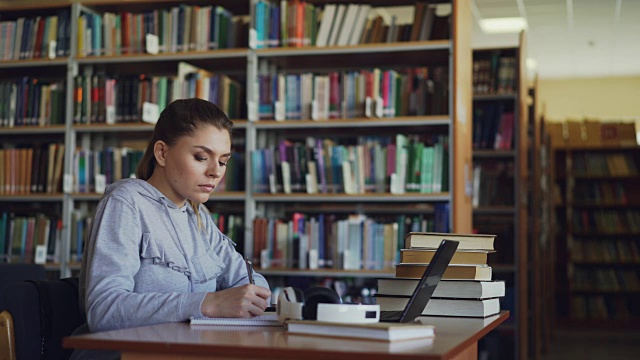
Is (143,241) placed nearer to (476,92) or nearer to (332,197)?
(332,197)

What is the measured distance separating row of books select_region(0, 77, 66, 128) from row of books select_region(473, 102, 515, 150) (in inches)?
109

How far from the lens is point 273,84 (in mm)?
4590

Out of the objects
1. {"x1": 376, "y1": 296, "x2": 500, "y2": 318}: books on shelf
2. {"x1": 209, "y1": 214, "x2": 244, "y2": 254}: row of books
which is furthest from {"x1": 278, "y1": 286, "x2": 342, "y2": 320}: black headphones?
{"x1": 209, "y1": 214, "x2": 244, "y2": 254}: row of books

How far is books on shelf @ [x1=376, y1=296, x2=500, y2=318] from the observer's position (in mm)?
1988

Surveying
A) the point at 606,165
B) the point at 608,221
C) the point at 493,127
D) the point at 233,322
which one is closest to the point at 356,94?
the point at 493,127

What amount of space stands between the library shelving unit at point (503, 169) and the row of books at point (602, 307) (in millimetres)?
3817

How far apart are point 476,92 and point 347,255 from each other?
2039mm

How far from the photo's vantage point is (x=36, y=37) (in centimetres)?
499

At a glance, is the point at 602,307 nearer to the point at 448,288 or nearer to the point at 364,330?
the point at 448,288

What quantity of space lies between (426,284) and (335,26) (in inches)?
117

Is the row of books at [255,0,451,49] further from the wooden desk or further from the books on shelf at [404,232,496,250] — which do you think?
the wooden desk

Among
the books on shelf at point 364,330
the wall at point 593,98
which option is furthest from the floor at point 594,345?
the books on shelf at point 364,330

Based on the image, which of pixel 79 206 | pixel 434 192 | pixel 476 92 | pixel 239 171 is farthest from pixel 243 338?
pixel 476 92

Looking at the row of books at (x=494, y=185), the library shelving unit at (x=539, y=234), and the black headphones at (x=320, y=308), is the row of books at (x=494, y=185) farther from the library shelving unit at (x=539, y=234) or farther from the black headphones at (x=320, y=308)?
the black headphones at (x=320, y=308)
